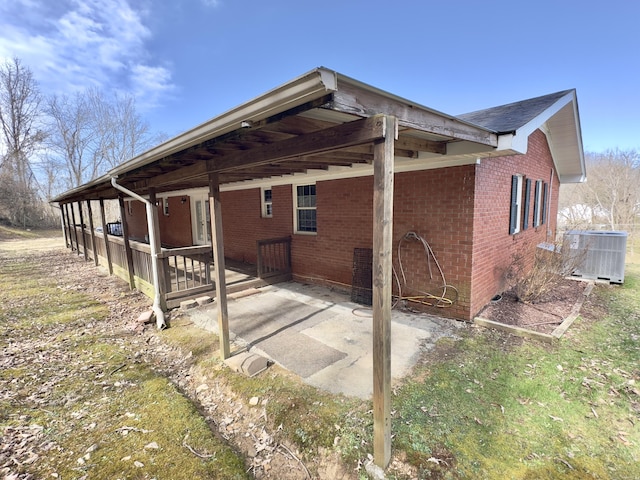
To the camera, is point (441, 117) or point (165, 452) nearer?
point (165, 452)

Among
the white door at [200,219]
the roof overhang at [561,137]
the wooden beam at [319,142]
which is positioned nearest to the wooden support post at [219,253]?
the wooden beam at [319,142]

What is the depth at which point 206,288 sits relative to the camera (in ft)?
19.9

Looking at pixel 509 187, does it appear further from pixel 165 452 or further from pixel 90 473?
pixel 90 473

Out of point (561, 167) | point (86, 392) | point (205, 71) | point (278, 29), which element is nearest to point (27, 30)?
point (205, 71)

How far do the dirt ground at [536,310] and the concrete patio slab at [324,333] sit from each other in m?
0.90

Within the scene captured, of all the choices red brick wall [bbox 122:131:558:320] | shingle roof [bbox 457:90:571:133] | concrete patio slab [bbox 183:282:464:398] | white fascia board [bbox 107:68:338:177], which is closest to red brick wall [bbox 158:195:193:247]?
red brick wall [bbox 122:131:558:320]

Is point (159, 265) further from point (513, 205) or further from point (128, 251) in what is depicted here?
point (513, 205)

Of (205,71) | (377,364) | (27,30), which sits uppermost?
(205,71)

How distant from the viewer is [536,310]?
5301mm

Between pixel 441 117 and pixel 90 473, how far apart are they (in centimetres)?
402

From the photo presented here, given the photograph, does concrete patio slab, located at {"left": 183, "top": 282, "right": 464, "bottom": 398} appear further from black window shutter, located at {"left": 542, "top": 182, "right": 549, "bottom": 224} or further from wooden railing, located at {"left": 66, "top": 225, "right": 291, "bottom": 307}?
black window shutter, located at {"left": 542, "top": 182, "right": 549, "bottom": 224}

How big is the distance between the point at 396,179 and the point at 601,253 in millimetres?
6331

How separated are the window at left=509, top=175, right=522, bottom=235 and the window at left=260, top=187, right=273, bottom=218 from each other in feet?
19.3

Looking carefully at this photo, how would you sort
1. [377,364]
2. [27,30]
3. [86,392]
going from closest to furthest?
→ [377,364], [86,392], [27,30]
